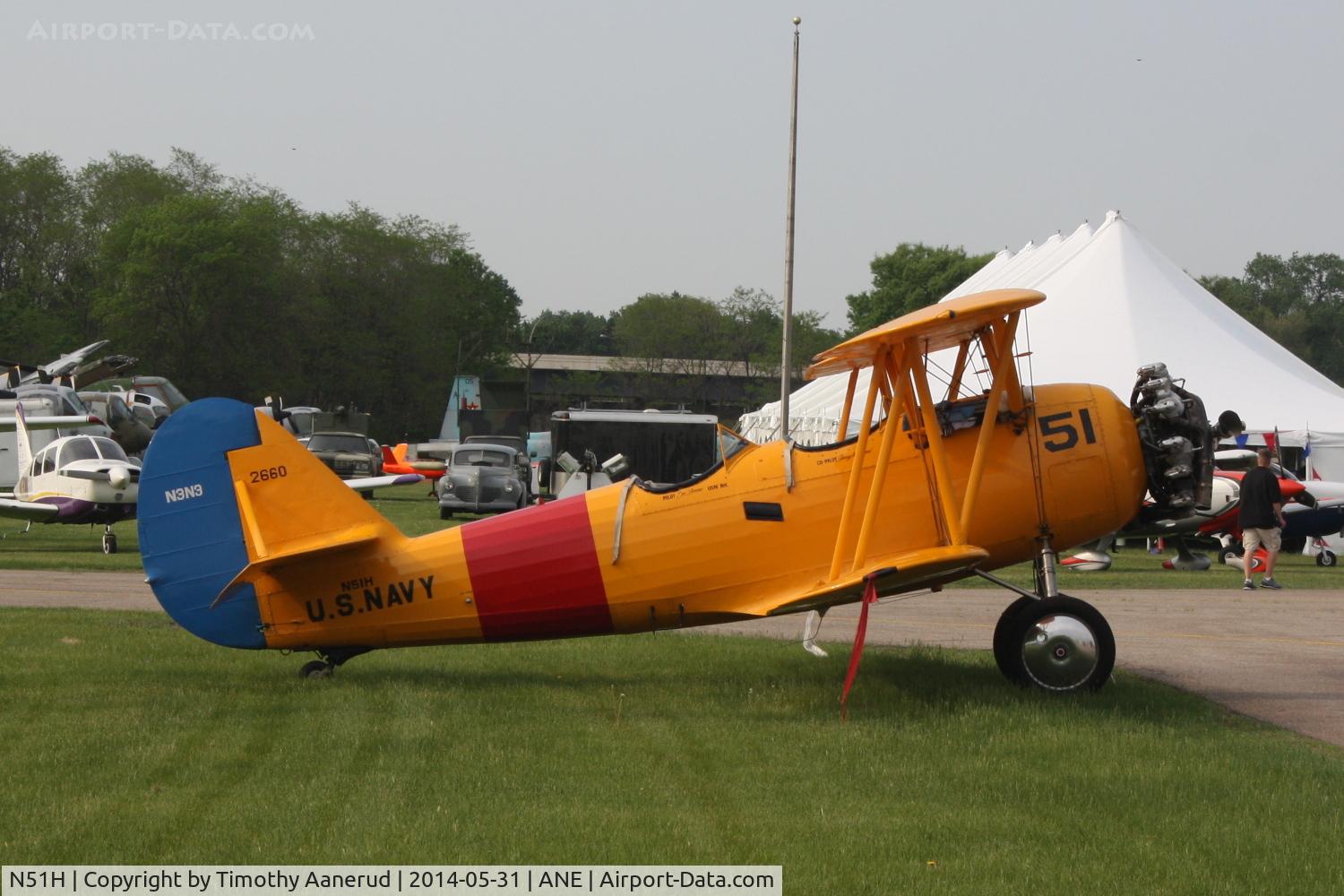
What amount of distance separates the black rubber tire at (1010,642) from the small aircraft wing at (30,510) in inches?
737

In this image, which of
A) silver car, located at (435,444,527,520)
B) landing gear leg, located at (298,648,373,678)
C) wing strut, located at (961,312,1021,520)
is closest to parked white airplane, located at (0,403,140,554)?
silver car, located at (435,444,527,520)

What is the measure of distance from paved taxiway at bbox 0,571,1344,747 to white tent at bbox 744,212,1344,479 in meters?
8.95

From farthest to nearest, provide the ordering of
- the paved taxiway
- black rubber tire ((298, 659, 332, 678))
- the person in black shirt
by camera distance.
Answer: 1. the person in black shirt
2. the paved taxiway
3. black rubber tire ((298, 659, 332, 678))

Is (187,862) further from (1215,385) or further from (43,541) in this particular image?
(1215,385)

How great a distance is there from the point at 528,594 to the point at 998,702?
11.0ft

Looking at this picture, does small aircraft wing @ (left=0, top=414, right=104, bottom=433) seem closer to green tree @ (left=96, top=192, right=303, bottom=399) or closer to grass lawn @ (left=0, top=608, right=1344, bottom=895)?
grass lawn @ (left=0, top=608, right=1344, bottom=895)

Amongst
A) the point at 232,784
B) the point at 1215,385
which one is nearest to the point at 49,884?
the point at 232,784

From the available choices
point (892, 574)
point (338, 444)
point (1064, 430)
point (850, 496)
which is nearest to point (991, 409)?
point (1064, 430)

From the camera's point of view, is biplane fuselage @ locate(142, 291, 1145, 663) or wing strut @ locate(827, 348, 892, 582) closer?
wing strut @ locate(827, 348, 892, 582)

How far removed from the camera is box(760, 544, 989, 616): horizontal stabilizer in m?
8.20

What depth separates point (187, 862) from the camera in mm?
5344

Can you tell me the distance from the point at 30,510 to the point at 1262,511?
2049 cm

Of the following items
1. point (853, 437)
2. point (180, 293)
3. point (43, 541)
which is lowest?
point (43, 541)

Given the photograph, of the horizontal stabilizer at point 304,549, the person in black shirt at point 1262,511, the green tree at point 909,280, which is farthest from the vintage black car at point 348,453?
the green tree at point 909,280
